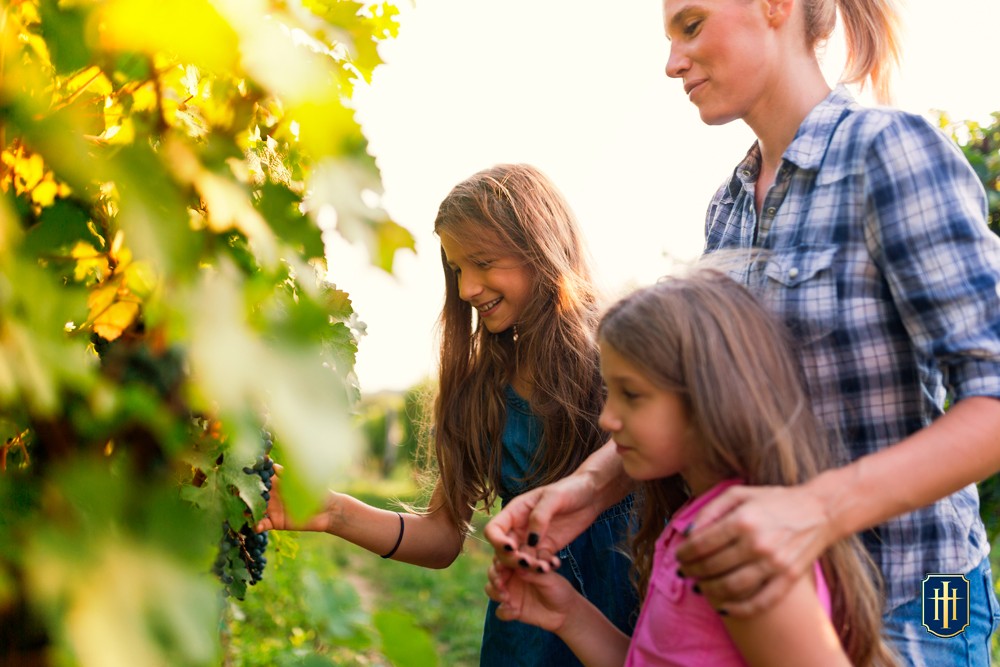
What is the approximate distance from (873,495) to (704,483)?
364mm

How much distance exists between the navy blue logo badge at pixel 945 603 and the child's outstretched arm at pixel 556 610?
20.5 inches

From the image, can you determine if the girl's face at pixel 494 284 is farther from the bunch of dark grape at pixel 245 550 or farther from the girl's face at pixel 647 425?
the bunch of dark grape at pixel 245 550

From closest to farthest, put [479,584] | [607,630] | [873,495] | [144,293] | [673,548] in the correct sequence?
[144,293]
[873,495]
[673,548]
[607,630]
[479,584]

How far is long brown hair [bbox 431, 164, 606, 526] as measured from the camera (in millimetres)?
2350

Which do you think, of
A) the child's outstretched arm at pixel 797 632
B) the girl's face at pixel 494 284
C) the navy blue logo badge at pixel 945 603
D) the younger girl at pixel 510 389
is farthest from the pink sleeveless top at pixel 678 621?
the girl's face at pixel 494 284

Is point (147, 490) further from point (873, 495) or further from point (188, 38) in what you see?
point (873, 495)

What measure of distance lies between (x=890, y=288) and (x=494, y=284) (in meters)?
1.21

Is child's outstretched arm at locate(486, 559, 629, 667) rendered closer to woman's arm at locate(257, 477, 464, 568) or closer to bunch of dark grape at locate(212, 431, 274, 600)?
bunch of dark grape at locate(212, 431, 274, 600)

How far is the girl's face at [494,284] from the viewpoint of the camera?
2.47 metres

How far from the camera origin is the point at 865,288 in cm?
146

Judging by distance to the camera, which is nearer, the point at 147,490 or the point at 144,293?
the point at 147,490

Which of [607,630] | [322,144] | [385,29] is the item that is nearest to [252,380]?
[322,144]

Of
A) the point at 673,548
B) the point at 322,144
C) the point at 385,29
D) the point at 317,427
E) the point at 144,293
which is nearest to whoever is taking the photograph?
the point at 317,427

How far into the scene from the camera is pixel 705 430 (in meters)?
1.41
